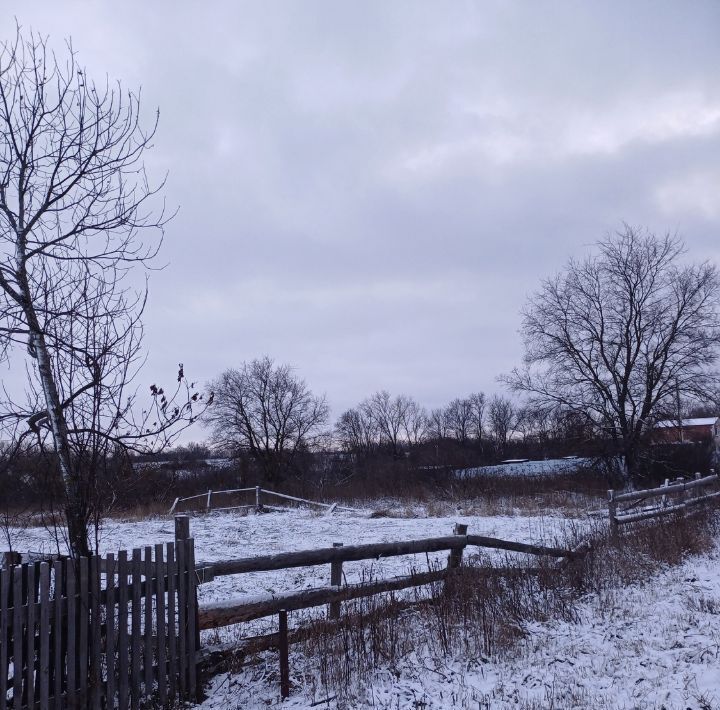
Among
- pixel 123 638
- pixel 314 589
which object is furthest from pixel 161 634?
pixel 314 589

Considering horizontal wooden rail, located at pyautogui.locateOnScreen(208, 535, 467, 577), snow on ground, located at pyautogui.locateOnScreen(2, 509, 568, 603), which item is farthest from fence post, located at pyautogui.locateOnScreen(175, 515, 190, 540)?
snow on ground, located at pyautogui.locateOnScreen(2, 509, 568, 603)

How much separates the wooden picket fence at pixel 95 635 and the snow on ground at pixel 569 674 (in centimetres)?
64

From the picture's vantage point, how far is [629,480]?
1242 inches

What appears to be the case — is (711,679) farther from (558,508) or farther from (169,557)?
(558,508)

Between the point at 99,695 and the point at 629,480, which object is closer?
the point at 99,695

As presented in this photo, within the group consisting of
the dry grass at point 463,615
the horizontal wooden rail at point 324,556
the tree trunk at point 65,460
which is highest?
the tree trunk at point 65,460

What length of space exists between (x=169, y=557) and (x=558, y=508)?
20.5 meters

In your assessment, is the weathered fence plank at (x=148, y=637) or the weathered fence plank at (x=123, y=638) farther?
the weathered fence plank at (x=148, y=637)

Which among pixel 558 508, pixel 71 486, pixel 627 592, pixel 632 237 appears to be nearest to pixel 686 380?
pixel 632 237

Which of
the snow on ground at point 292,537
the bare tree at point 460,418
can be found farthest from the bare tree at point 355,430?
the snow on ground at point 292,537

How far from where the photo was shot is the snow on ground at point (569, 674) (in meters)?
5.17

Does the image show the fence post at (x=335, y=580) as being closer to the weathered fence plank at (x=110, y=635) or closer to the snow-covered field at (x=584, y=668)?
the snow-covered field at (x=584, y=668)

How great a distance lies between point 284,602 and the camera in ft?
21.1

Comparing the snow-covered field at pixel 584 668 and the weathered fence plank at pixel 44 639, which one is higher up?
the weathered fence plank at pixel 44 639
